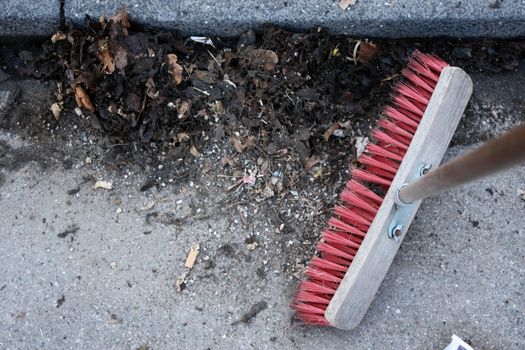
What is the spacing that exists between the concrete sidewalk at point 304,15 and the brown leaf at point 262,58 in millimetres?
83

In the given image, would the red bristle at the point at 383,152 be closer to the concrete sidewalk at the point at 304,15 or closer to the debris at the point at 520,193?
the concrete sidewalk at the point at 304,15

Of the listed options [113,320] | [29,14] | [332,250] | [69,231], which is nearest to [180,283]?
[113,320]

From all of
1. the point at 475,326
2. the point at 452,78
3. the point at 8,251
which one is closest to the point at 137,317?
the point at 8,251

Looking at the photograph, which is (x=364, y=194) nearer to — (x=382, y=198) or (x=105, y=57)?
(x=382, y=198)

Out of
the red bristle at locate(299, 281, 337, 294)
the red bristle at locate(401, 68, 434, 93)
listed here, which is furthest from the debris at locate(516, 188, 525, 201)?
the red bristle at locate(299, 281, 337, 294)

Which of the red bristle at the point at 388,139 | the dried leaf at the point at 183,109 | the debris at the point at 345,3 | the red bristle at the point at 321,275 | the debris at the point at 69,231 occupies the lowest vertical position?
the debris at the point at 69,231

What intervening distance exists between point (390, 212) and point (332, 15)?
643 millimetres

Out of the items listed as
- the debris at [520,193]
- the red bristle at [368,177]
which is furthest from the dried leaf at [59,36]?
the debris at [520,193]

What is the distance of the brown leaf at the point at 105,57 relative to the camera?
1.93m

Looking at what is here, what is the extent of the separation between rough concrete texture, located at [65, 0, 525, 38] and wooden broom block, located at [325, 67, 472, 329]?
21cm

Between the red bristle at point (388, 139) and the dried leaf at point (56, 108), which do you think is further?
the dried leaf at point (56, 108)

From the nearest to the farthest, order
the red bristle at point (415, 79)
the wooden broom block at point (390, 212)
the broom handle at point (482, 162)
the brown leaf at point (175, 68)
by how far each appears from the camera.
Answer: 1. the broom handle at point (482, 162)
2. the wooden broom block at point (390, 212)
3. the red bristle at point (415, 79)
4. the brown leaf at point (175, 68)

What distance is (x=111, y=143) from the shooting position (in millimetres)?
2039

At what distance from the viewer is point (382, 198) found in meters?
1.83
